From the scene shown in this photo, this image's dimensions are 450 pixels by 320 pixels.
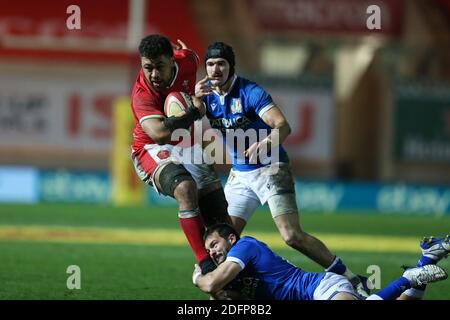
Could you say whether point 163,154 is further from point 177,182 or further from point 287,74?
point 287,74

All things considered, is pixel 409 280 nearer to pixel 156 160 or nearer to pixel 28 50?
pixel 156 160

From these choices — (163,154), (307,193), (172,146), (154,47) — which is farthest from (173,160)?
(307,193)

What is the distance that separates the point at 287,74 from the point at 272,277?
A: 17.2m

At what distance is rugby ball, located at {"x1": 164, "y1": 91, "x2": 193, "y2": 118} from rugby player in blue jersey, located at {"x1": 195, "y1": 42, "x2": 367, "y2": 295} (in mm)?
298

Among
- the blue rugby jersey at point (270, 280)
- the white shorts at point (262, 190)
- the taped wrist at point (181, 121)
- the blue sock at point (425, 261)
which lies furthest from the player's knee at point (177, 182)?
the blue sock at point (425, 261)

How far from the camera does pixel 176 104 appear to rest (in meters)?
8.34

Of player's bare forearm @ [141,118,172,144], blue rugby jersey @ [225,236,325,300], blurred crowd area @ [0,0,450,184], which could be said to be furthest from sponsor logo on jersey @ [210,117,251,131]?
blurred crowd area @ [0,0,450,184]

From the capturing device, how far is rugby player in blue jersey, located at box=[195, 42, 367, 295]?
28.1 ft

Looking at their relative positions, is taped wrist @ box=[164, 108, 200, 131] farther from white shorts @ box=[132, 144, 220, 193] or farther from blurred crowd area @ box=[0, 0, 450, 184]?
blurred crowd area @ box=[0, 0, 450, 184]

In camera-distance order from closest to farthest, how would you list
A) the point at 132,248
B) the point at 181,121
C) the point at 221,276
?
the point at 221,276 < the point at 181,121 < the point at 132,248

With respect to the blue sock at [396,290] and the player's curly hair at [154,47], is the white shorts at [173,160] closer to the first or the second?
the player's curly hair at [154,47]

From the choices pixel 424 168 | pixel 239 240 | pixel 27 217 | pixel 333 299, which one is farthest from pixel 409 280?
pixel 424 168

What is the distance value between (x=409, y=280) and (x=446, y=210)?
14.6 metres

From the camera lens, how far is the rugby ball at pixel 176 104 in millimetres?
8281
